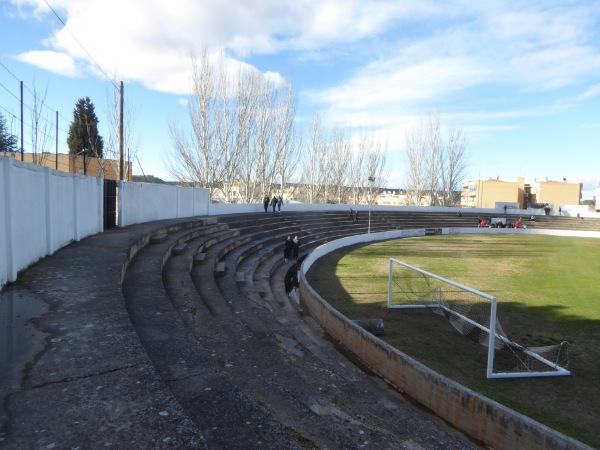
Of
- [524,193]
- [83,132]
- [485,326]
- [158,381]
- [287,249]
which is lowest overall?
[485,326]

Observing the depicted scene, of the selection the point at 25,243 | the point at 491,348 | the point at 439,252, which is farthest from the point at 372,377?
the point at 439,252

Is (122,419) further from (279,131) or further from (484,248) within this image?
(279,131)

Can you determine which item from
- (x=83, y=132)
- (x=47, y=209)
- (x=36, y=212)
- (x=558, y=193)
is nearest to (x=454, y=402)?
(x=36, y=212)

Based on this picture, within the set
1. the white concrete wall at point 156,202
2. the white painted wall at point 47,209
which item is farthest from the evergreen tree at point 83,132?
the white painted wall at point 47,209

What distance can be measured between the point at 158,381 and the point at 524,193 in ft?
277

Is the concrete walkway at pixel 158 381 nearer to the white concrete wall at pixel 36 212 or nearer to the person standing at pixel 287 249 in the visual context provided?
the white concrete wall at pixel 36 212

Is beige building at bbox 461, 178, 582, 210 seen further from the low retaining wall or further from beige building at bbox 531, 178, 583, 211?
the low retaining wall

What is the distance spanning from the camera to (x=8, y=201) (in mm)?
5766

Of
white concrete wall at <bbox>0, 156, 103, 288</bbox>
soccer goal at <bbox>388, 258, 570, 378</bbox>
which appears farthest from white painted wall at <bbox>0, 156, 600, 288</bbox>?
soccer goal at <bbox>388, 258, 570, 378</bbox>

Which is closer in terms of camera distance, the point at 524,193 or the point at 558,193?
the point at 524,193

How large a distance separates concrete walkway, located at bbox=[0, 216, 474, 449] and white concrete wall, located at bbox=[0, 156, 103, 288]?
1.23ft

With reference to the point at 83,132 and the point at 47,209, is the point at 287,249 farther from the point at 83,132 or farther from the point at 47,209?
the point at 83,132

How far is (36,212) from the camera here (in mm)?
7102

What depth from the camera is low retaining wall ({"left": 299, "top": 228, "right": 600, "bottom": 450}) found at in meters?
4.21
